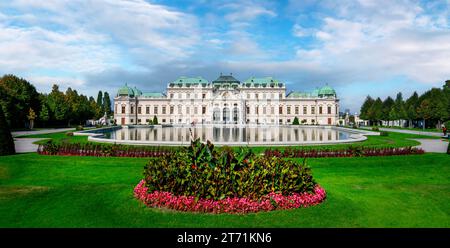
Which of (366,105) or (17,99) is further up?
(366,105)

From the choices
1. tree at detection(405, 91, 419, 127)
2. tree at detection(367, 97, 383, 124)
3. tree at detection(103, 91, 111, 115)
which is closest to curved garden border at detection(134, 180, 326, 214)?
tree at detection(405, 91, 419, 127)

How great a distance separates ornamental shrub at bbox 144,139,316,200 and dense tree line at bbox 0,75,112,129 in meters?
42.6

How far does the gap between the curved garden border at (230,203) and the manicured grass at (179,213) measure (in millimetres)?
209

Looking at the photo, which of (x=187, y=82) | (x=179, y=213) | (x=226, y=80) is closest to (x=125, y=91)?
(x=187, y=82)

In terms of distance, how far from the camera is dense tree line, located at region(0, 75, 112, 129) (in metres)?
47.5

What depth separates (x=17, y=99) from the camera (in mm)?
49750

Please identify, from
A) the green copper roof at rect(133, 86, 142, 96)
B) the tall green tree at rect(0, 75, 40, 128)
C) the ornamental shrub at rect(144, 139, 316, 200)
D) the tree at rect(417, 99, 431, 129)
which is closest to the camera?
the ornamental shrub at rect(144, 139, 316, 200)

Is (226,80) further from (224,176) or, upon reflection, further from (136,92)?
(224,176)

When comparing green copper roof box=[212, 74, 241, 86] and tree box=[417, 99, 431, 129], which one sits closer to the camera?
tree box=[417, 99, 431, 129]

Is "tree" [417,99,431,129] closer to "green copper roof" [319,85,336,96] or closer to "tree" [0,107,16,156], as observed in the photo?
"green copper roof" [319,85,336,96]

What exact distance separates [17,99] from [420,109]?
232 feet

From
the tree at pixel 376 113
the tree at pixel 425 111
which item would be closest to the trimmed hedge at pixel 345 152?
the tree at pixel 425 111

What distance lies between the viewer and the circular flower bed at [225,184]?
25.8ft
